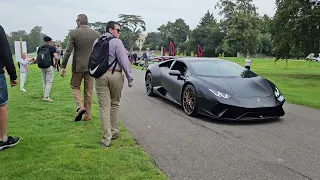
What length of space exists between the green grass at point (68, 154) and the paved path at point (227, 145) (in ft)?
1.01

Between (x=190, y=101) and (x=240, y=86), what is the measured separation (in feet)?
3.69

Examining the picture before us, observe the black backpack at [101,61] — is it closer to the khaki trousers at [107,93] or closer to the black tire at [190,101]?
the khaki trousers at [107,93]

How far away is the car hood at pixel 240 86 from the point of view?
6.79 m

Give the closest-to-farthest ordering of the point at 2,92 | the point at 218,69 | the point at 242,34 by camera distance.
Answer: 1. the point at 2,92
2. the point at 218,69
3. the point at 242,34

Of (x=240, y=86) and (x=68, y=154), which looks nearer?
(x=68, y=154)

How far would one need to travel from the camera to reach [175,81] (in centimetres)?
822

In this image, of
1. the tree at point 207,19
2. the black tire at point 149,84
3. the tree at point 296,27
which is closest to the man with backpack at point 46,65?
the black tire at point 149,84

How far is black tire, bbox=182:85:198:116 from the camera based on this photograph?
7.05 metres

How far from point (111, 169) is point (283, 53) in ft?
71.4

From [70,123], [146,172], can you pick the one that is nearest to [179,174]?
[146,172]

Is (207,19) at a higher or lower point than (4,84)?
higher

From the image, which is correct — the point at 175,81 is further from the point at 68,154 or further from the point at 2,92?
the point at 2,92

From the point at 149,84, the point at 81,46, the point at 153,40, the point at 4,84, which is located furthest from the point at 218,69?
the point at 153,40

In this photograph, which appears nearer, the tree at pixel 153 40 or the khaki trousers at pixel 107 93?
the khaki trousers at pixel 107 93
